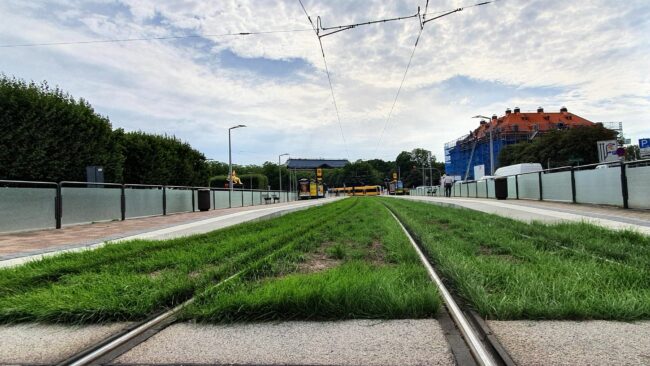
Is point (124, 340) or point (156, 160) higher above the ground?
point (156, 160)

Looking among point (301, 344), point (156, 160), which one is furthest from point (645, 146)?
point (156, 160)

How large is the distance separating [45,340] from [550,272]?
5.08 metres

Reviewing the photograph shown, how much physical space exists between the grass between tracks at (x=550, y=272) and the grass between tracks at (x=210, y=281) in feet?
1.74

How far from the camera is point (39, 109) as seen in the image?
26750 millimetres

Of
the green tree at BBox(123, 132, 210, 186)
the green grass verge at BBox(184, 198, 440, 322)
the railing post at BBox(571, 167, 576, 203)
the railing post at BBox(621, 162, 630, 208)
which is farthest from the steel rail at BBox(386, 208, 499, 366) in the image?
the green tree at BBox(123, 132, 210, 186)

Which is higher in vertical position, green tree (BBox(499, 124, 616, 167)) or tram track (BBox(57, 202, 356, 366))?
green tree (BBox(499, 124, 616, 167))

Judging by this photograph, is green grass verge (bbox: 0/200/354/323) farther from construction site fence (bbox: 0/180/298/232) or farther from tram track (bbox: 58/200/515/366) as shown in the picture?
construction site fence (bbox: 0/180/298/232)

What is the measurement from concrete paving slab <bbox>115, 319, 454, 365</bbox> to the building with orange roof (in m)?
91.3

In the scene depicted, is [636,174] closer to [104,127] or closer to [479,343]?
[479,343]

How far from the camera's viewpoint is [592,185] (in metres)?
17.9

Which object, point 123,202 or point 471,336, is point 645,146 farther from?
point 471,336

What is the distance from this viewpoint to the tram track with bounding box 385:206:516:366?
2.89 metres

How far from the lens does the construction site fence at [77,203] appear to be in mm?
12570

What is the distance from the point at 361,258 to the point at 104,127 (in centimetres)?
2912
